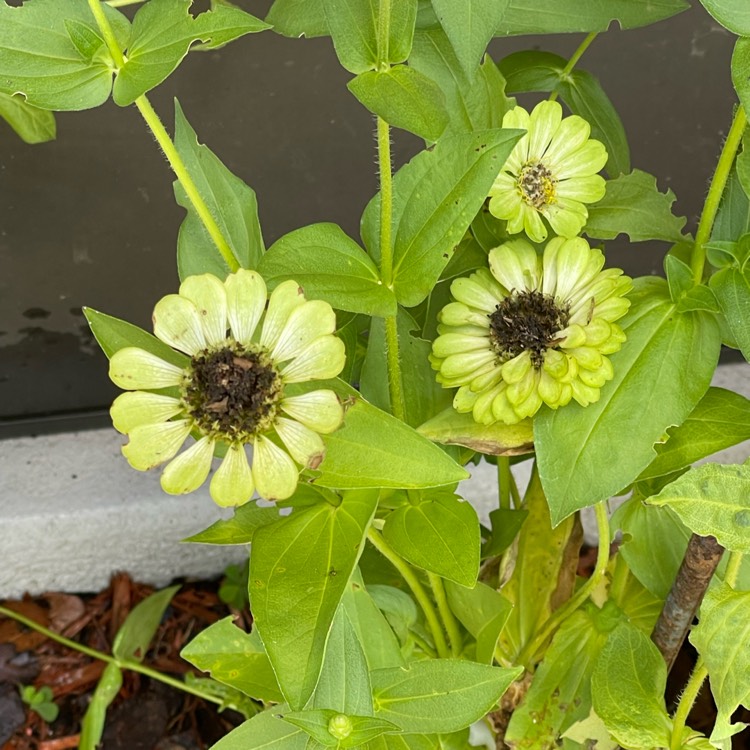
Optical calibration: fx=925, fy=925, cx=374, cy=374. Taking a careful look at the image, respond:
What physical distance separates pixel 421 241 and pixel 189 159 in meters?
0.16

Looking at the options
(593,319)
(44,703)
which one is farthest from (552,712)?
(44,703)

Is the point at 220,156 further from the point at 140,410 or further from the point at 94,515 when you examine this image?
the point at 140,410

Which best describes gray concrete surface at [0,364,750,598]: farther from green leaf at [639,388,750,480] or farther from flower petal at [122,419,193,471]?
flower petal at [122,419,193,471]

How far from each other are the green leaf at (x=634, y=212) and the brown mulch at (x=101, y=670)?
631 millimetres

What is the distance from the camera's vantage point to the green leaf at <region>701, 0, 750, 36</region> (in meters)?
0.39

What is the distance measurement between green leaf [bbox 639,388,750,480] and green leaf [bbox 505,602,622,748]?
16 centimetres

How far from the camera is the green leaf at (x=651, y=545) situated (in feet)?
2.05

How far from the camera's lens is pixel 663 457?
53 centimetres

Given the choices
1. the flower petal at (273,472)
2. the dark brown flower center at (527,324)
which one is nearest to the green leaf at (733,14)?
the dark brown flower center at (527,324)

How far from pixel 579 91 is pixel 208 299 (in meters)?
0.33

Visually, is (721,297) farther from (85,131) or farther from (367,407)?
(85,131)

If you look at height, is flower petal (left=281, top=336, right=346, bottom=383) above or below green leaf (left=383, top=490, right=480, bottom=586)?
above

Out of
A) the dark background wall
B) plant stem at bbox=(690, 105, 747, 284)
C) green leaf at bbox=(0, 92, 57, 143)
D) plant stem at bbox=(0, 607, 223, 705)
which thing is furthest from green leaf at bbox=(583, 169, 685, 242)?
plant stem at bbox=(0, 607, 223, 705)

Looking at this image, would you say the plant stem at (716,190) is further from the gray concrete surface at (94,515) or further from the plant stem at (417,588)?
the gray concrete surface at (94,515)
